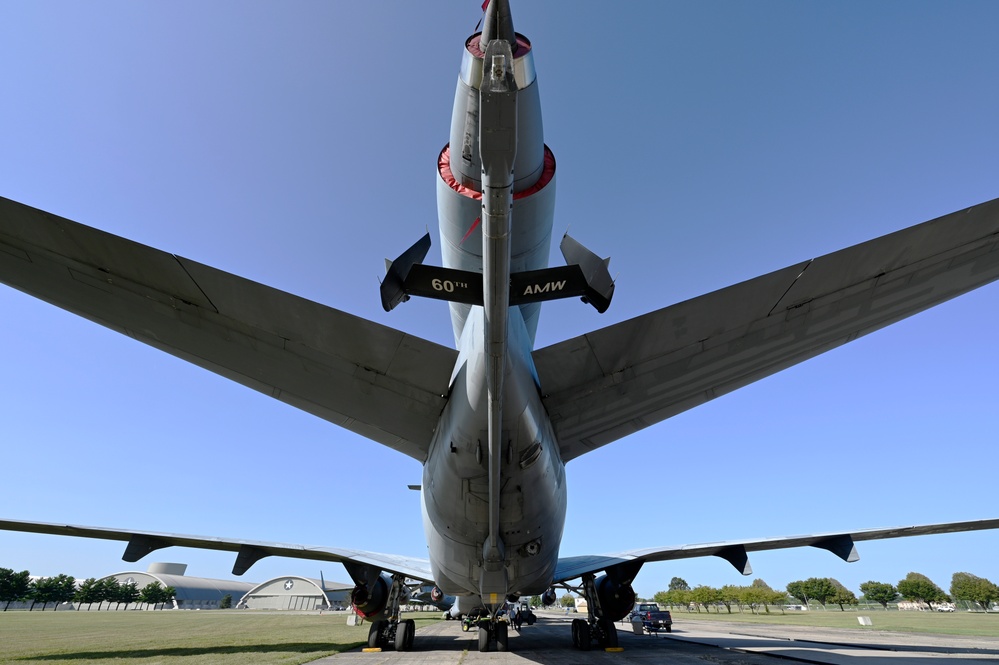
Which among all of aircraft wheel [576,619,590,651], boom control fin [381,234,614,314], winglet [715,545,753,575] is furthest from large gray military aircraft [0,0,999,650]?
winglet [715,545,753,575]

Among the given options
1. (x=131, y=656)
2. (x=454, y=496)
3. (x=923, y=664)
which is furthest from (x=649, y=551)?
(x=131, y=656)

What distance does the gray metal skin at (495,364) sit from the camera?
2885 millimetres

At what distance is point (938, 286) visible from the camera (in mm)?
4062

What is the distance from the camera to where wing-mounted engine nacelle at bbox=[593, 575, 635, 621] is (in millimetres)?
12281

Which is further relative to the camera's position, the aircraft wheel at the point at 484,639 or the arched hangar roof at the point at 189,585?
the arched hangar roof at the point at 189,585

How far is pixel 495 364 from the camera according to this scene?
3916 mm

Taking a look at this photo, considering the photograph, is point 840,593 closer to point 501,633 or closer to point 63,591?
point 501,633

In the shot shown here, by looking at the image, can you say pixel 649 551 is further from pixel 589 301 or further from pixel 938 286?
pixel 589 301

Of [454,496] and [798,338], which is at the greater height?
[798,338]

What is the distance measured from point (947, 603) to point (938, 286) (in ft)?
311

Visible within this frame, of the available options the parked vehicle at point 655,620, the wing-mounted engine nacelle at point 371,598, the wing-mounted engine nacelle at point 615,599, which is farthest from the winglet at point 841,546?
the parked vehicle at point 655,620

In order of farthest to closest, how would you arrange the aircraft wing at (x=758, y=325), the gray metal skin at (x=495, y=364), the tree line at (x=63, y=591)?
1. the tree line at (x=63, y=591)
2. the aircraft wing at (x=758, y=325)
3. the gray metal skin at (x=495, y=364)

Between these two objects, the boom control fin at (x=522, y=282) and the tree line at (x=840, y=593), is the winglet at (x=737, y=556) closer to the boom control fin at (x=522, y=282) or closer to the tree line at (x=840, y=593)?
the boom control fin at (x=522, y=282)

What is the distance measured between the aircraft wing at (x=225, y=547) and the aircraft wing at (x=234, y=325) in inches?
355
